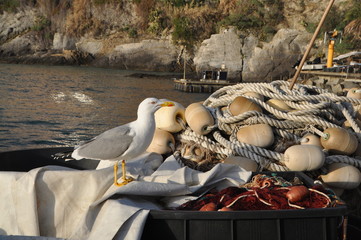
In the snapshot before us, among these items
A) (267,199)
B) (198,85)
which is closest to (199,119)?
(267,199)

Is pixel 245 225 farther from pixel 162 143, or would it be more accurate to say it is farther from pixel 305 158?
pixel 162 143

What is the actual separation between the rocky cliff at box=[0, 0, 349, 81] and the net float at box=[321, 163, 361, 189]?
3587cm

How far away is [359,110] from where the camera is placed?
7043mm

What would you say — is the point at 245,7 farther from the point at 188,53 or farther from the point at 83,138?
the point at 83,138

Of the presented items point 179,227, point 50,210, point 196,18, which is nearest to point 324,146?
point 179,227

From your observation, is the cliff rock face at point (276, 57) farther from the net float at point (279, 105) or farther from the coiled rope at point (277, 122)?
the net float at point (279, 105)

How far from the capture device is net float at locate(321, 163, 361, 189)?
5484mm

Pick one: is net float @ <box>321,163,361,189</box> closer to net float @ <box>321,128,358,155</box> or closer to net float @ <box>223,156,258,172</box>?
net float @ <box>321,128,358,155</box>

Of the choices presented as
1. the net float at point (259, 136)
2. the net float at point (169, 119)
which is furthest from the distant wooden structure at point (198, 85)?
the net float at point (259, 136)

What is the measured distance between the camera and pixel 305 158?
5.27m

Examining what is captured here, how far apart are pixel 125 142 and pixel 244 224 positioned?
1384 millimetres

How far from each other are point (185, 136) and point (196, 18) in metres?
50.6

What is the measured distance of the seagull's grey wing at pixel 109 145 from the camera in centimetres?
414

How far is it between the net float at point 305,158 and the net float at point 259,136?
37 cm
